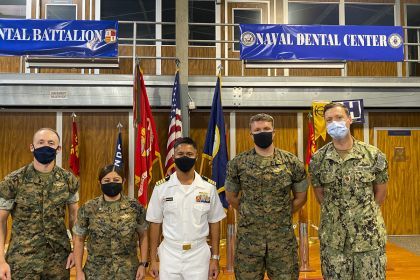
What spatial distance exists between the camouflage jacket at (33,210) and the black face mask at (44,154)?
102mm

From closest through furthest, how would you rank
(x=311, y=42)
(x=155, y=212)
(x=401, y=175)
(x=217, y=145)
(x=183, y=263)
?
(x=183, y=263) < (x=155, y=212) < (x=217, y=145) < (x=311, y=42) < (x=401, y=175)

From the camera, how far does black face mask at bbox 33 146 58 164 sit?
230cm

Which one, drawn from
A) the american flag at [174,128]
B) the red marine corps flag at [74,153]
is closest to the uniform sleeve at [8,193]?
the american flag at [174,128]

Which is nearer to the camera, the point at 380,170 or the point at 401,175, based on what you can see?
the point at 380,170

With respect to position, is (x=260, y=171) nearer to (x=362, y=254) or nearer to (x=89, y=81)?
(x=362, y=254)

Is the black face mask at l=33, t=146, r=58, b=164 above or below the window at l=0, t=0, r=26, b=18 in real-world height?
below

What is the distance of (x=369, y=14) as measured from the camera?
7.77 meters

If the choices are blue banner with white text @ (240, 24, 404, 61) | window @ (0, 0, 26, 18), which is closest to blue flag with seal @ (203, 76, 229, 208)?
blue banner with white text @ (240, 24, 404, 61)

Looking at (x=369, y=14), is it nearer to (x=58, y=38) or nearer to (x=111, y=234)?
(x=58, y=38)

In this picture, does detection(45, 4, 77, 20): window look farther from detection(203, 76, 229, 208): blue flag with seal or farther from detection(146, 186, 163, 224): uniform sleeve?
detection(146, 186, 163, 224): uniform sleeve

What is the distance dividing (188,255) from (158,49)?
5.45 metres

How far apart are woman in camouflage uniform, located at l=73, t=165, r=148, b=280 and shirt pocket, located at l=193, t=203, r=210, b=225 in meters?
0.36

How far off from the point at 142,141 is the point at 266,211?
8.15 feet

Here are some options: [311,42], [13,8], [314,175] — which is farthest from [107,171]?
[13,8]
